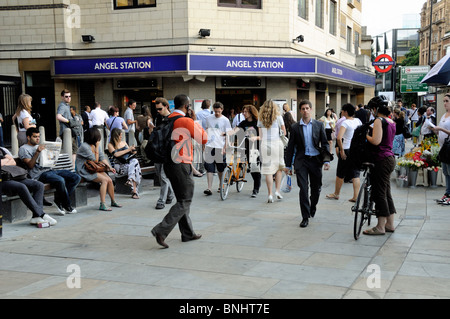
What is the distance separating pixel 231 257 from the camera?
5910 mm

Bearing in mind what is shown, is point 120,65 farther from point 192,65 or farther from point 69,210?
point 69,210

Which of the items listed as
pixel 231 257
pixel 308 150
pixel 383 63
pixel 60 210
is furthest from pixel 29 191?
pixel 383 63

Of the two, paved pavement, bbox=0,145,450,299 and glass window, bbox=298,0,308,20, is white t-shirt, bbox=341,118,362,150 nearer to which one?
paved pavement, bbox=0,145,450,299

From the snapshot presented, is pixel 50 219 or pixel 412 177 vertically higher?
pixel 412 177

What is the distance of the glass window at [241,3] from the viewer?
18.7 metres

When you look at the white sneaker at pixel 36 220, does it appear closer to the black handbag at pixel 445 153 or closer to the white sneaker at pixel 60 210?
the white sneaker at pixel 60 210

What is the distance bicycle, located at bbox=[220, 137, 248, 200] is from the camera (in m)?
9.95

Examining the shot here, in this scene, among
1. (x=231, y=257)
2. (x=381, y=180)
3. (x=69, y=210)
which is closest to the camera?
(x=231, y=257)

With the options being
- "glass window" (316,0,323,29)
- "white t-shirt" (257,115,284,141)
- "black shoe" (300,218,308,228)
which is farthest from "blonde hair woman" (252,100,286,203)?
"glass window" (316,0,323,29)

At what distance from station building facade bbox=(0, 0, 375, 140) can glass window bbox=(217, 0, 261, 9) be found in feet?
0.13

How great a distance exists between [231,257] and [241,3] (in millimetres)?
14945

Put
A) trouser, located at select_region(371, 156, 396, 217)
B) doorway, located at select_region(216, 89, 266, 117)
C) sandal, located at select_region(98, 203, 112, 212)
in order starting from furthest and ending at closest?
doorway, located at select_region(216, 89, 266, 117) < sandal, located at select_region(98, 203, 112, 212) < trouser, located at select_region(371, 156, 396, 217)

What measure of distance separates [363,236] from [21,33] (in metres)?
16.9
